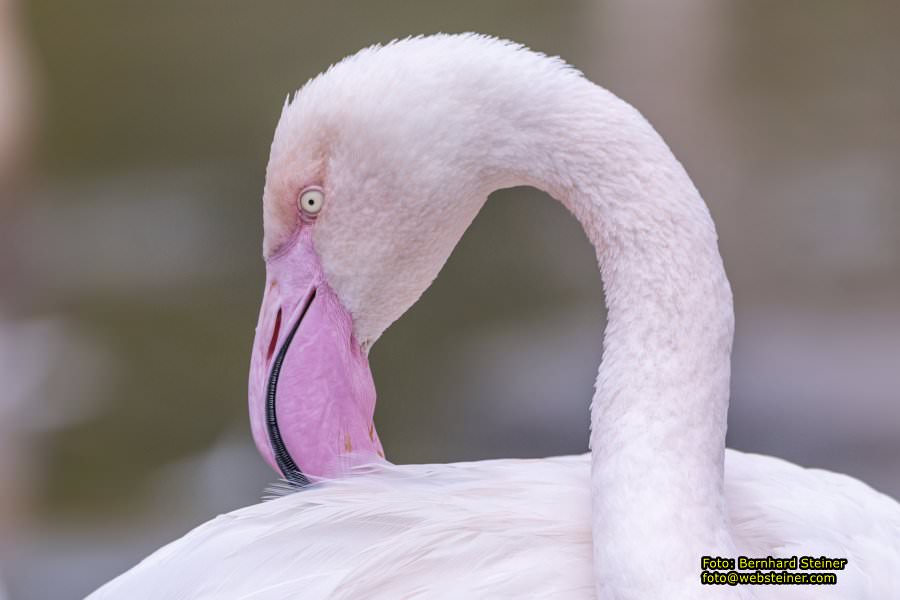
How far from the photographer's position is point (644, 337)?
112 cm

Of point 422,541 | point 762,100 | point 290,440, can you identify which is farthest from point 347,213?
point 762,100

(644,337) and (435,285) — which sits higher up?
(435,285)

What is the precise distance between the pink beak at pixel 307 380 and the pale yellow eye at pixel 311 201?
0.03 metres

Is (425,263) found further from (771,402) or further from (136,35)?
(136,35)

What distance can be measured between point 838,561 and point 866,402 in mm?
2326

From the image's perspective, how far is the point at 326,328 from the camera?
1.24 m

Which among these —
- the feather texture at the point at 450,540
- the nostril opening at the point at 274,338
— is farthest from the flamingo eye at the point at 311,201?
the feather texture at the point at 450,540

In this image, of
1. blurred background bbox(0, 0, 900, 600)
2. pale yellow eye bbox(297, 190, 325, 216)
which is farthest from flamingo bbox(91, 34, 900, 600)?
blurred background bbox(0, 0, 900, 600)

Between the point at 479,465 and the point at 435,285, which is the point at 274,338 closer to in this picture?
the point at 479,465

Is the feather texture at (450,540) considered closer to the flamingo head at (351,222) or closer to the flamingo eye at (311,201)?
the flamingo head at (351,222)

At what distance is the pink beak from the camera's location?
119cm

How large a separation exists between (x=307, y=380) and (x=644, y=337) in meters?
0.36

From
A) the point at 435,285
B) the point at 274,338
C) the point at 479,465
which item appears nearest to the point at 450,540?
the point at 479,465

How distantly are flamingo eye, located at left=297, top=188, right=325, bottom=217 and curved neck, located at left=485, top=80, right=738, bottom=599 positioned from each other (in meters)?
0.19
